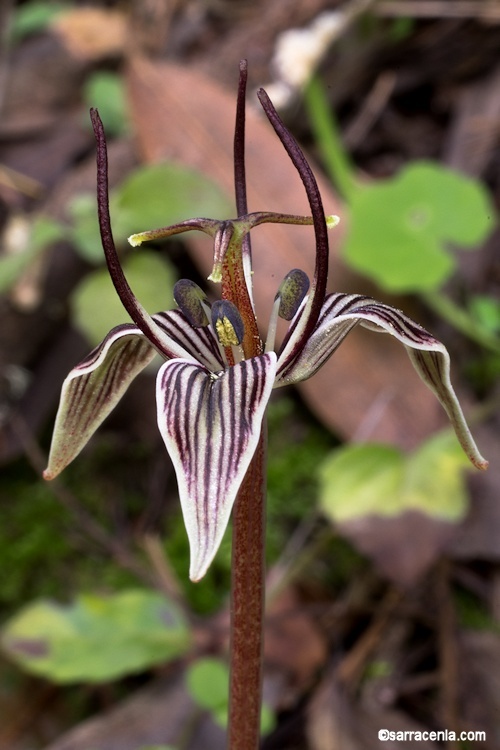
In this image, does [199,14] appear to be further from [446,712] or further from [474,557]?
[446,712]

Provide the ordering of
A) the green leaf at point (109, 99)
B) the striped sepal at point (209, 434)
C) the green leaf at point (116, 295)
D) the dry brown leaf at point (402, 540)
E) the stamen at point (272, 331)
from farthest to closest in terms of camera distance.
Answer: the green leaf at point (109, 99)
the green leaf at point (116, 295)
the dry brown leaf at point (402, 540)
the stamen at point (272, 331)
the striped sepal at point (209, 434)

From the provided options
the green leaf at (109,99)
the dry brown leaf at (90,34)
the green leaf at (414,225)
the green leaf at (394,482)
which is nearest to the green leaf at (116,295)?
the green leaf at (414,225)

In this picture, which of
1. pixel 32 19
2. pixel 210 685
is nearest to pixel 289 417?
pixel 210 685

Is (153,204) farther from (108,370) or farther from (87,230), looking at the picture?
(108,370)

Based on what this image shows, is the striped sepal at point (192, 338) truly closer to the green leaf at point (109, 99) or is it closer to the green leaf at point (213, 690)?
the green leaf at point (213, 690)

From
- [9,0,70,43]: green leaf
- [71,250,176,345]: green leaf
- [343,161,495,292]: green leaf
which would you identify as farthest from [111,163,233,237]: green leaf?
[9,0,70,43]: green leaf
